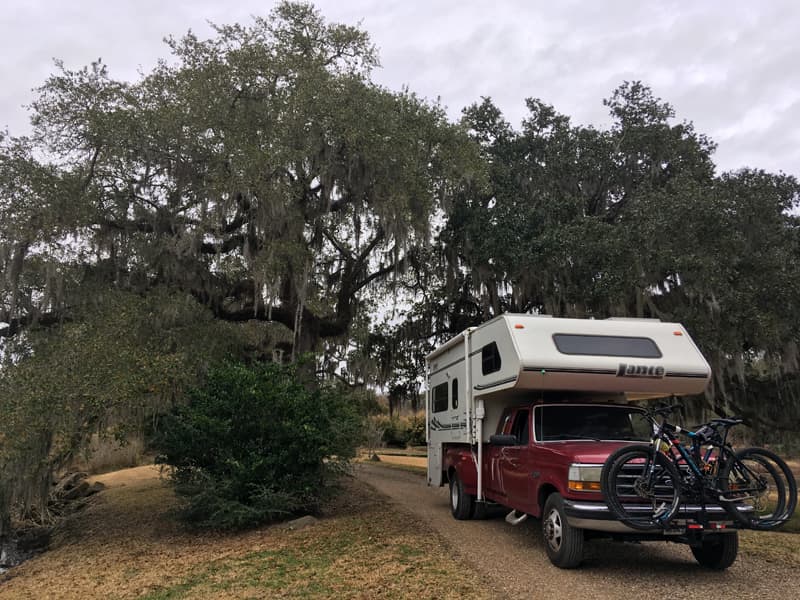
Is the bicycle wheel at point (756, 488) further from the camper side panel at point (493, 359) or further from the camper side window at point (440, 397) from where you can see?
the camper side window at point (440, 397)

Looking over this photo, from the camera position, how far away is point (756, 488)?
20.9 feet

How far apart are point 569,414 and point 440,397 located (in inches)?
157

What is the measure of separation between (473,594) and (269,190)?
9.68 metres

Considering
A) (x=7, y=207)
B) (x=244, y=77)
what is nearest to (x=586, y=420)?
(x=244, y=77)

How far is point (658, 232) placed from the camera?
14727 millimetres

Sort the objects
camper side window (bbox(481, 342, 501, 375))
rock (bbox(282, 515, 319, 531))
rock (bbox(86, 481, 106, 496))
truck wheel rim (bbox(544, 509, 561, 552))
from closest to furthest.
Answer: truck wheel rim (bbox(544, 509, 561, 552)) → camper side window (bbox(481, 342, 501, 375)) → rock (bbox(282, 515, 319, 531)) → rock (bbox(86, 481, 106, 496))

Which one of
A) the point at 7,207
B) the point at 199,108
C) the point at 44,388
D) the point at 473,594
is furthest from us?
the point at 199,108

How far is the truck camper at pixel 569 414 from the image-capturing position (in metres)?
6.66

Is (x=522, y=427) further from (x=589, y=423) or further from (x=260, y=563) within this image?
(x=260, y=563)

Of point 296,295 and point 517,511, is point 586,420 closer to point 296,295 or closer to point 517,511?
point 517,511

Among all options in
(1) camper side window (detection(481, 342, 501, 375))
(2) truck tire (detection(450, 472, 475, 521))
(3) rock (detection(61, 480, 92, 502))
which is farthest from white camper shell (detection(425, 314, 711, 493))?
(3) rock (detection(61, 480, 92, 502))

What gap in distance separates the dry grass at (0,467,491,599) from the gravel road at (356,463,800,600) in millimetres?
385

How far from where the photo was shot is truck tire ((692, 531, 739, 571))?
22.4ft

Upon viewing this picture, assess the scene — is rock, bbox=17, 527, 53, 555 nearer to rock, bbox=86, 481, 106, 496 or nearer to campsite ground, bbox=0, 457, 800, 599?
campsite ground, bbox=0, 457, 800, 599
